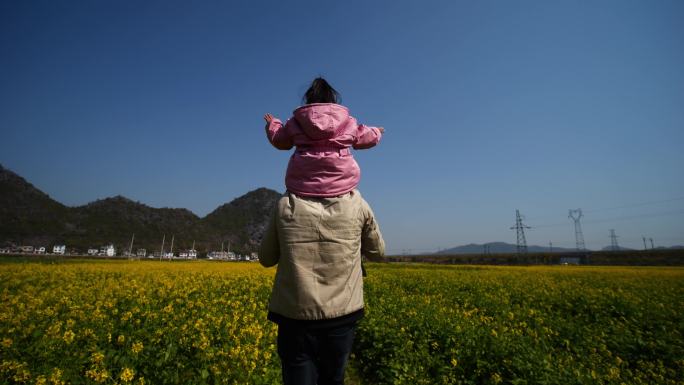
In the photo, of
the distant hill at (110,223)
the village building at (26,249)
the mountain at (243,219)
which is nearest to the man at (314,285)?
the village building at (26,249)

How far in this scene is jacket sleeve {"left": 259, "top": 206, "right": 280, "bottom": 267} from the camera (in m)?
1.50

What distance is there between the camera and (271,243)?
1531 millimetres

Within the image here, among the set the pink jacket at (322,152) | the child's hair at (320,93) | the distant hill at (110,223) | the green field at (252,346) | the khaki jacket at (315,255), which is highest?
the distant hill at (110,223)

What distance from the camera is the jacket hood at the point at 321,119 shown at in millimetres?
1517

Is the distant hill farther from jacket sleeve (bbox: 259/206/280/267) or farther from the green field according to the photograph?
jacket sleeve (bbox: 259/206/280/267)

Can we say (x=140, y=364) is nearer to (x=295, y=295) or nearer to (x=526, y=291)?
(x=295, y=295)

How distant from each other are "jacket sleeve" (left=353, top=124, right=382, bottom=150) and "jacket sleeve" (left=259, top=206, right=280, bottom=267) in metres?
0.64

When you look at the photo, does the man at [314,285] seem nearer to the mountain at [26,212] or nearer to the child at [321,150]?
the child at [321,150]

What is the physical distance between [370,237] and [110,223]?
10072 cm

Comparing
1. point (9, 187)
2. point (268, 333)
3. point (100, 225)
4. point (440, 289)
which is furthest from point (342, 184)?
point (9, 187)

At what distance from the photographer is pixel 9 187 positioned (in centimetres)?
7000

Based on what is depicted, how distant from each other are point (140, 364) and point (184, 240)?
98916 mm

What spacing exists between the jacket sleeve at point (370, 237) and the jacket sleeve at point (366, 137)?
375 mm

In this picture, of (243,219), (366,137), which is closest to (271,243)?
(366,137)
